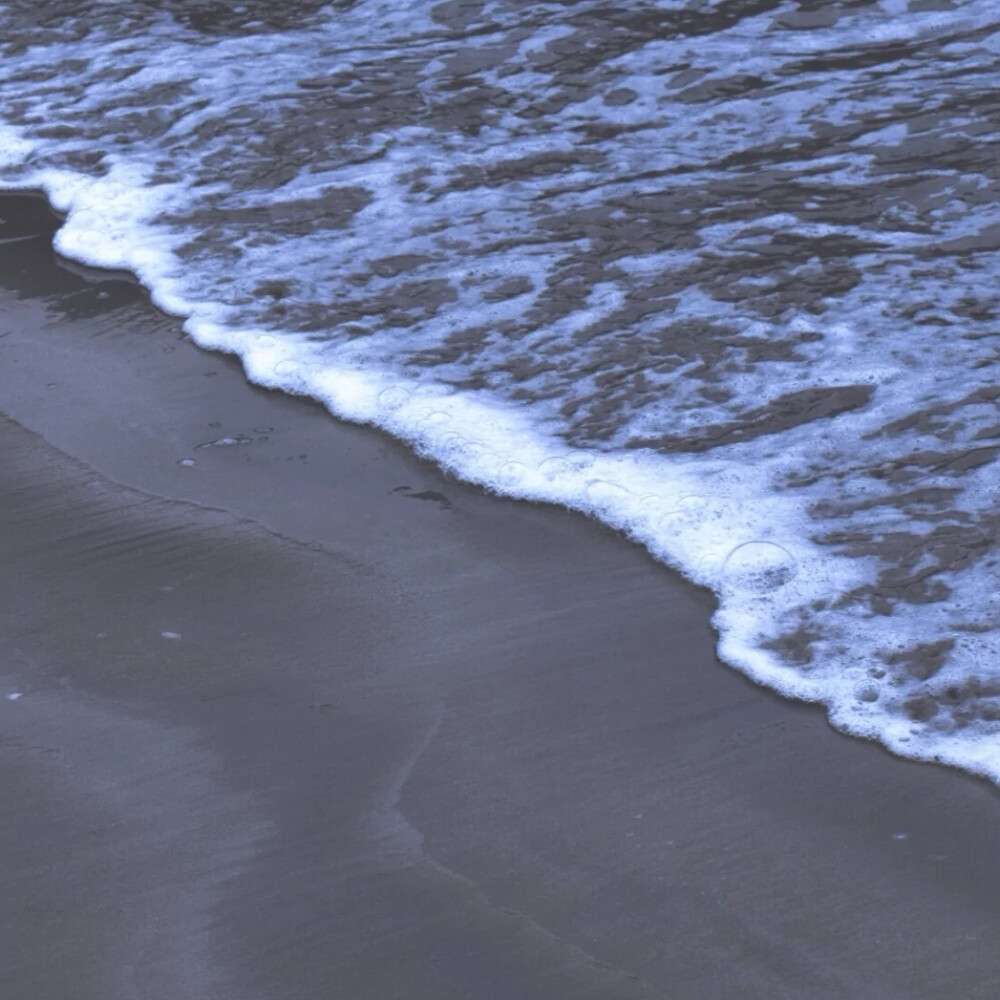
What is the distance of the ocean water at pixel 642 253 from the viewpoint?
3070 mm

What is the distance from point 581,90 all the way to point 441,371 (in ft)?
7.57

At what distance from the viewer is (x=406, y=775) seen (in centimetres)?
257

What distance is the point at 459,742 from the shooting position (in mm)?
2645

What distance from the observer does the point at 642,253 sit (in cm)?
443

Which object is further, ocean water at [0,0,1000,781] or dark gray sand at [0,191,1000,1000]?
ocean water at [0,0,1000,781]

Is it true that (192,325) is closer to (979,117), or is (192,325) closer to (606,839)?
(606,839)

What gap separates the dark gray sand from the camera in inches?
86.1

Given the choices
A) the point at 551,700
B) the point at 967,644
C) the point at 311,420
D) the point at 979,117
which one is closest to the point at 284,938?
the point at 551,700

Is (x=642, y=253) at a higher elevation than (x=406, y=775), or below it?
higher

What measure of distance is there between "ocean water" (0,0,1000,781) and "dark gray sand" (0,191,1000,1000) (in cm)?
20

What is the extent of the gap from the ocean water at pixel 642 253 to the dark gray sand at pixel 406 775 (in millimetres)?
198

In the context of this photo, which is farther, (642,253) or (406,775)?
(642,253)

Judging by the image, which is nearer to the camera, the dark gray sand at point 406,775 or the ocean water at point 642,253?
the dark gray sand at point 406,775

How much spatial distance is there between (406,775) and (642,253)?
7.59ft
